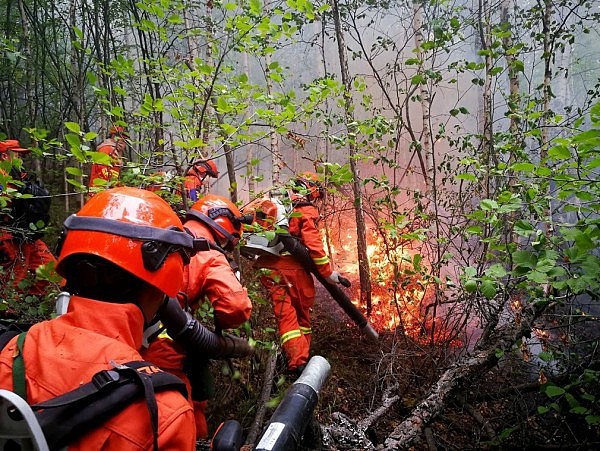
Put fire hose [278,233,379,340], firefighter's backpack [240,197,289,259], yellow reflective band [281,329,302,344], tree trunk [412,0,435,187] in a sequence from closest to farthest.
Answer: firefighter's backpack [240,197,289,259] → yellow reflective band [281,329,302,344] → fire hose [278,233,379,340] → tree trunk [412,0,435,187]

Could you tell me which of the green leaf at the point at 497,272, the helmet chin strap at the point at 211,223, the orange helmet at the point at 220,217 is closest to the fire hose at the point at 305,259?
the orange helmet at the point at 220,217

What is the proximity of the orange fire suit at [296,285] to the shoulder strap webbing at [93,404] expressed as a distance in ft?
12.4

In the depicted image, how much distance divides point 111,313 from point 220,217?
6.93 ft

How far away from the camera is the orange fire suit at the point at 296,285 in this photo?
4.86 m

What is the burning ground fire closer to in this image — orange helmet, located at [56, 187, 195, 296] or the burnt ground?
the burnt ground

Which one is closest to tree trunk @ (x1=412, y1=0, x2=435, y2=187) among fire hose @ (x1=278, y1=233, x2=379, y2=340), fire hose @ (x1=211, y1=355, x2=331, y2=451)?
fire hose @ (x1=278, y1=233, x2=379, y2=340)

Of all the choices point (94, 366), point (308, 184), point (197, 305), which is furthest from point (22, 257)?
point (94, 366)

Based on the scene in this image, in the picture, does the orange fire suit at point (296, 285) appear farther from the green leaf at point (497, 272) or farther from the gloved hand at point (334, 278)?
the green leaf at point (497, 272)

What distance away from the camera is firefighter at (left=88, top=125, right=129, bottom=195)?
286 centimetres

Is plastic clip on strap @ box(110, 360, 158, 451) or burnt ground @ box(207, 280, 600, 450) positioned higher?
plastic clip on strap @ box(110, 360, 158, 451)

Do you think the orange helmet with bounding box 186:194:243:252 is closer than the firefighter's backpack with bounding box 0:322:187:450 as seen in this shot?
No

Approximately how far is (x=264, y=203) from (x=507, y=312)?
2688 mm

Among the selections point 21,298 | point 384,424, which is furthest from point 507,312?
point 21,298

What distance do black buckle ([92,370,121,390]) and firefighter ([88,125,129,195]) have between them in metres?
1.86
